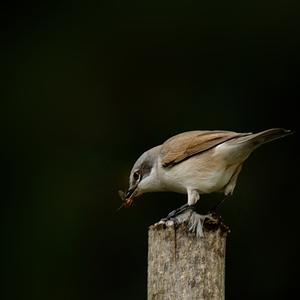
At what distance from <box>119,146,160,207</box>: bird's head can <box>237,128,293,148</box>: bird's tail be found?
2.15ft

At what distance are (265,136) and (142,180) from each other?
3.36 ft

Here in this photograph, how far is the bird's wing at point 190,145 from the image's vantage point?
17.2 feet

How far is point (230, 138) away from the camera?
203 inches

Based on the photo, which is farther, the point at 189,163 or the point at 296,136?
the point at 296,136

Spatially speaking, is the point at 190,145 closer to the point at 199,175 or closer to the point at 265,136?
the point at 199,175

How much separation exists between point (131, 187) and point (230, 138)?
29.2 inches

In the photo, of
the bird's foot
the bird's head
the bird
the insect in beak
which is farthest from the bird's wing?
the bird's foot

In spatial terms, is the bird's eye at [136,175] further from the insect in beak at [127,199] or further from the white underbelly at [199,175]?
the white underbelly at [199,175]

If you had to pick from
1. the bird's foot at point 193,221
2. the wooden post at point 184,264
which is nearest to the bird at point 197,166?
the bird's foot at point 193,221

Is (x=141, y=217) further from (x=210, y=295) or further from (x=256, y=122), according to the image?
(x=210, y=295)

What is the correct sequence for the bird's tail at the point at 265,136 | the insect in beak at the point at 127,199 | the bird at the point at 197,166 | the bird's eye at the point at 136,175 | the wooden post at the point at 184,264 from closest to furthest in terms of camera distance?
the wooden post at the point at 184,264 < the bird's tail at the point at 265,136 < the bird at the point at 197,166 < the insect in beak at the point at 127,199 < the bird's eye at the point at 136,175

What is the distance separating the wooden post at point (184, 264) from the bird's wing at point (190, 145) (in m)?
1.19

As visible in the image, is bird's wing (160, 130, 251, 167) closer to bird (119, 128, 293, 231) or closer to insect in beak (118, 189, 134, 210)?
bird (119, 128, 293, 231)

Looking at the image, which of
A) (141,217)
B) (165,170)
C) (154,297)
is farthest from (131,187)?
(141,217)
